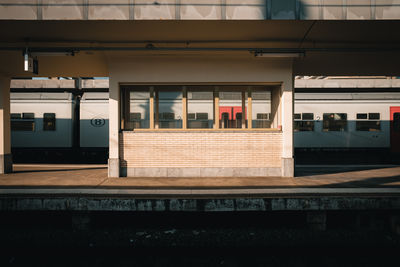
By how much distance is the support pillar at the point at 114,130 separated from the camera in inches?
Answer: 280

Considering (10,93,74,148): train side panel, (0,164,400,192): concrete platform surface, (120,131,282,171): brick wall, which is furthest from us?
(10,93,74,148): train side panel

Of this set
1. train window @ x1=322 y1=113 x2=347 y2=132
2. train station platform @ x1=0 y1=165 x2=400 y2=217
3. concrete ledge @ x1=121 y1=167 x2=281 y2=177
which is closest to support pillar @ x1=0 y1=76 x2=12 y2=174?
train station platform @ x1=0 y1=165 x2=400 y2=217

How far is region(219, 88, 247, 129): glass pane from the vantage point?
728cm

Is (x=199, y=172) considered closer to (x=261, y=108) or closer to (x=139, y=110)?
(x=139, y=110)

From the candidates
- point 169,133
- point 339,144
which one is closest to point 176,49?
point 169,133

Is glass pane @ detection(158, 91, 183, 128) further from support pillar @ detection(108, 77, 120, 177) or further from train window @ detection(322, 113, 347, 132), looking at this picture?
train window @ detection(322, 113, 347, 132)

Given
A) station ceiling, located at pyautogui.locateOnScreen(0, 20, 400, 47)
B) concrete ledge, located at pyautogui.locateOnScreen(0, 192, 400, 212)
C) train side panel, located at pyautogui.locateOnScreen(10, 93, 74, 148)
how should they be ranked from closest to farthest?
concrete ledge, located at pyautogui.locateOnScreen(0, 192, 400, 212) < station ceiling, located at pyautogui.locateOnScreen(0, 20, 400, 47) < train side panel, located at pyautogui.locateOnScreen(10, 93, 74, 148)

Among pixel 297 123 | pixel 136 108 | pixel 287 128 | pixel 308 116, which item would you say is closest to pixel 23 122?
pixel 136 108

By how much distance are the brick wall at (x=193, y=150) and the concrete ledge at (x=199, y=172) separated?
96 mm

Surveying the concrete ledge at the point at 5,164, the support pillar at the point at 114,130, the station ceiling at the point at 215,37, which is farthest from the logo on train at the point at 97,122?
the support pillar at the point at 114,130

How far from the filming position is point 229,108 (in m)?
7.34

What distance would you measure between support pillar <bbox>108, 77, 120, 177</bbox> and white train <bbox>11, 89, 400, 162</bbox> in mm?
5015

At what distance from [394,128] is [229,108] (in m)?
10.2

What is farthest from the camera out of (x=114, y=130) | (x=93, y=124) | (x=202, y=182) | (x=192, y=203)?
(x=93, y=124)
